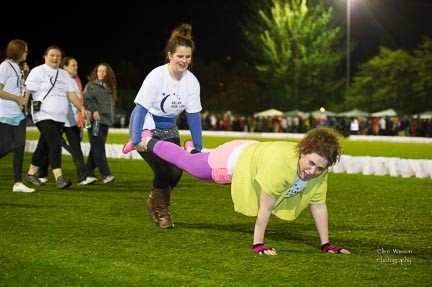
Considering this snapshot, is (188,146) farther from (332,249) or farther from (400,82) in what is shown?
(400,82)

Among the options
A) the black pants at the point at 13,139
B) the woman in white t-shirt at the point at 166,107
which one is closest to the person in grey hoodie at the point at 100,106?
the black pants at the point at 13,139

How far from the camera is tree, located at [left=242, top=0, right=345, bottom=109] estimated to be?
76.1 m

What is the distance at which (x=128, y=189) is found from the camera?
12.1 m

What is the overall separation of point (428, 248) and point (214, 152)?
214cm

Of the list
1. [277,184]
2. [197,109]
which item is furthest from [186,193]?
[277,184]

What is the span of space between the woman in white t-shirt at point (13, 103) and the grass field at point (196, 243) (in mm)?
735

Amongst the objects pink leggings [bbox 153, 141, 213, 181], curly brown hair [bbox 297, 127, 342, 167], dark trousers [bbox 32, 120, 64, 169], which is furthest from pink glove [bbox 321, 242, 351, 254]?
dark trousers [bbox 32, 120, 64, 169]

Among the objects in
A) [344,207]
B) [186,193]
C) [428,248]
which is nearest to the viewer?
[428,248]

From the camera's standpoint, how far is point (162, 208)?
25.5ft

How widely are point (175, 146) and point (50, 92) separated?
15.0ft

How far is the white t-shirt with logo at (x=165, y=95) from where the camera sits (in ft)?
24.3

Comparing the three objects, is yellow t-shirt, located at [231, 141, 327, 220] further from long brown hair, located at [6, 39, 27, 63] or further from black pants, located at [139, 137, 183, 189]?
long brown hair, located at [6, 39, 27, 63]

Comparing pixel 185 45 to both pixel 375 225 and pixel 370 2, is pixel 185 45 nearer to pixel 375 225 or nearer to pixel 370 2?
pixel 375 225

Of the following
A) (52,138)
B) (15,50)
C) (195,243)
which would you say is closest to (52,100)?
(52,138)
